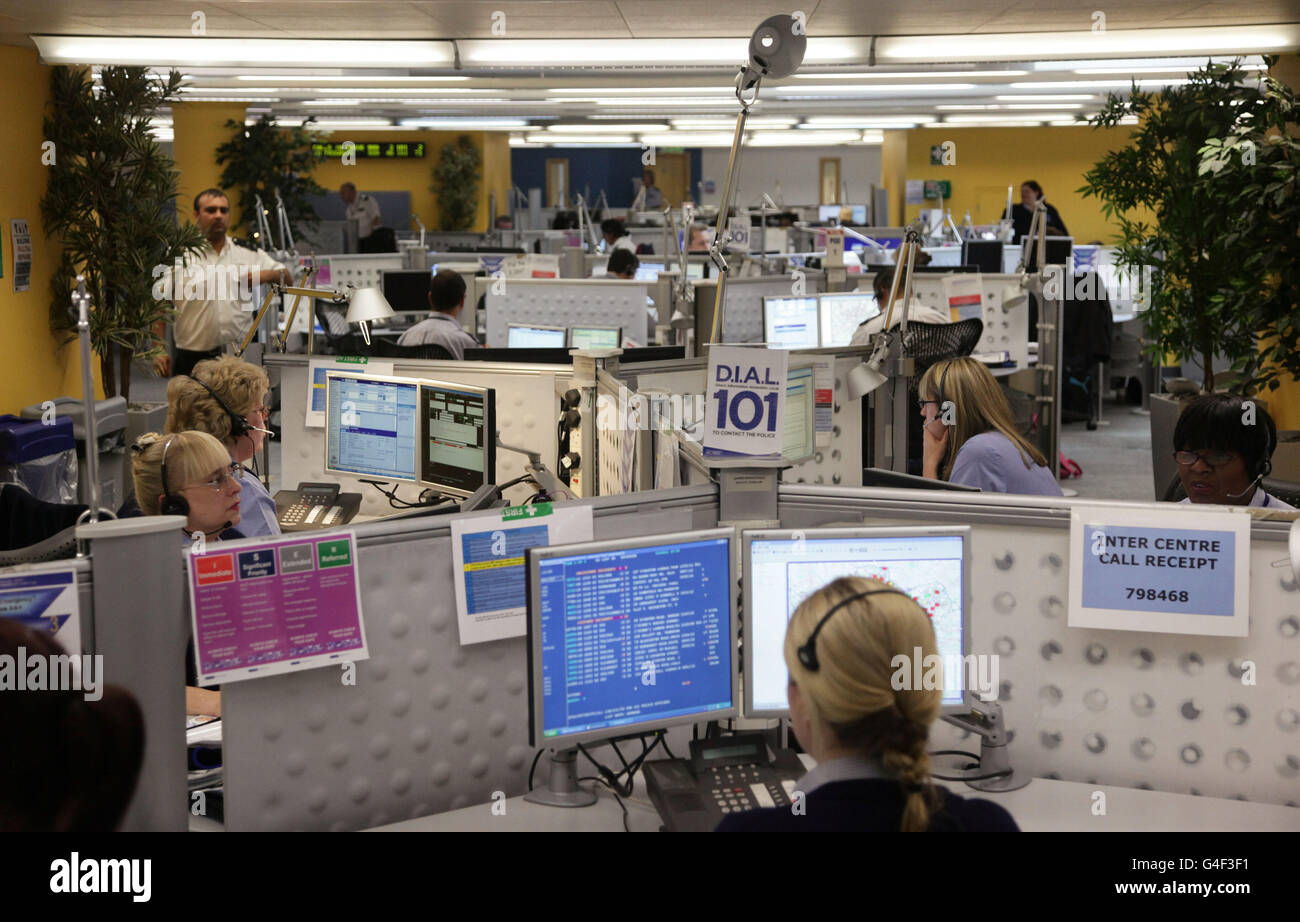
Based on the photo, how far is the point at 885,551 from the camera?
2.22m

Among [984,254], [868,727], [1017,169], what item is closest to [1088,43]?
[984,254]

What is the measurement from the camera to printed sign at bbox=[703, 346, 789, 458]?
2338mm

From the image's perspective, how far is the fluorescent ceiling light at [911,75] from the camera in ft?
27.4

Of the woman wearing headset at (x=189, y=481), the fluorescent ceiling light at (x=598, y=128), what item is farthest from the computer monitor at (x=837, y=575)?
the fluorescent ceiling light at (x=598, y=128)

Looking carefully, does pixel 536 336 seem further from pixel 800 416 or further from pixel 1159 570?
pixel 1159 570

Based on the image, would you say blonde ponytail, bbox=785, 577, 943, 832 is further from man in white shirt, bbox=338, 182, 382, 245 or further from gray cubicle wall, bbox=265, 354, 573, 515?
man in white shirt, bbox=338, 182, 382, 245

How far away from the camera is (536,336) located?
22.7ft

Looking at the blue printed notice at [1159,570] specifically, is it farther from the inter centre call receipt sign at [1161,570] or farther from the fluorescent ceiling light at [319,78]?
the fluorescent ceiling light at [319,78]

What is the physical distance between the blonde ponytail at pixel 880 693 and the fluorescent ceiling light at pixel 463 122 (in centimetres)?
1316

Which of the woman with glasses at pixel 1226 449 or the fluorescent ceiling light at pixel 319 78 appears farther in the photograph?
the fluorescent ceiling light at pixel 319 78

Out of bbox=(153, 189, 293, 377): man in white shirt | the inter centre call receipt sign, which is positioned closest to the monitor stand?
the inter centre call receipt sign
